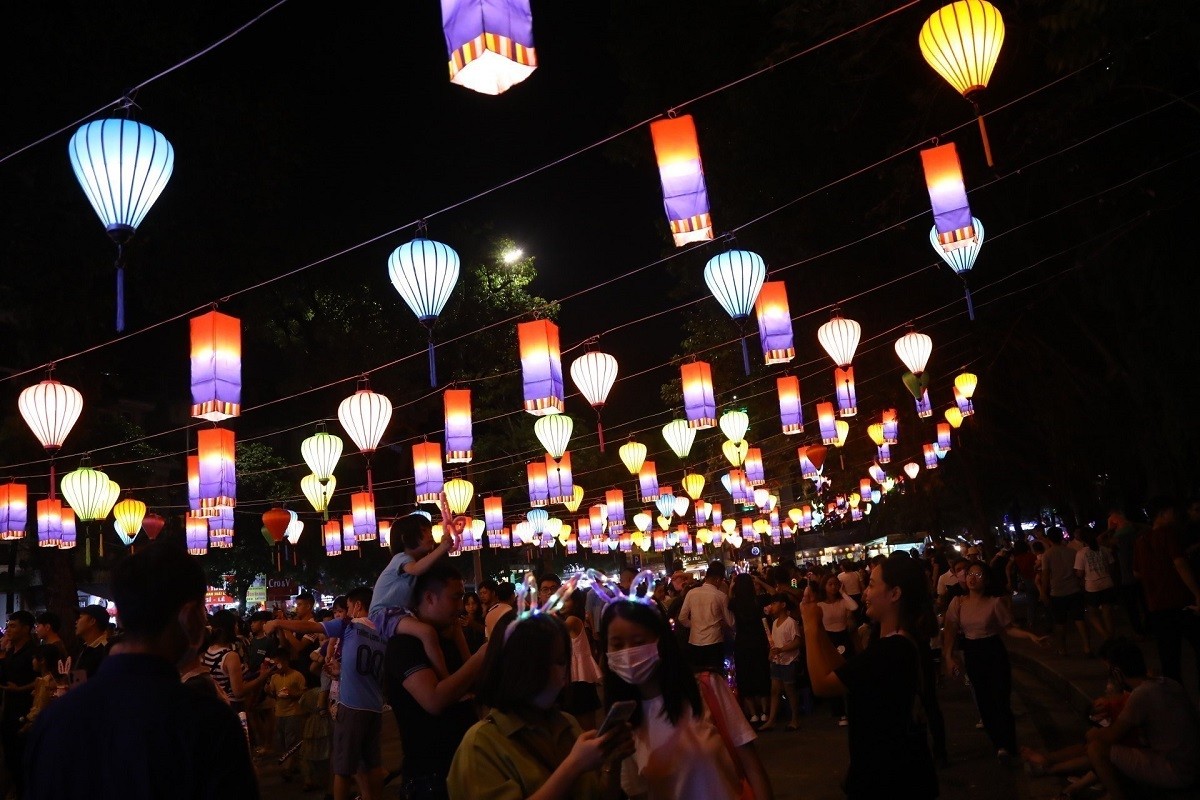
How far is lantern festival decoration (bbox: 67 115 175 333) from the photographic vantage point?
7.33 metres

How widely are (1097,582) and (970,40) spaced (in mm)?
8949

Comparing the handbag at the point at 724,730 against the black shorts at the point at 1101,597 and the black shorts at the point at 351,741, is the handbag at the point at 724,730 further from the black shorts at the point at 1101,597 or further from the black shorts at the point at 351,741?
the black shorts at the point at 1101,597

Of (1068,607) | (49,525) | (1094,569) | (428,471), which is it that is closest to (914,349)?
(1094,569)

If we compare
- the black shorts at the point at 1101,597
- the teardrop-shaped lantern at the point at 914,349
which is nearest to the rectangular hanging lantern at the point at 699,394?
the teardrop-shaped lantern at the point at 914,349

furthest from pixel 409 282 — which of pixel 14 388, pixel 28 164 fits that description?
pixel 14 388

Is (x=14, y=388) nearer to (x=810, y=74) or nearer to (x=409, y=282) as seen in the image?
(x=409, y=282)

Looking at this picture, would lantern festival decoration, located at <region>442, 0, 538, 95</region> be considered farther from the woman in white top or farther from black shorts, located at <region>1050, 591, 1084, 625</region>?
black shorts, located at <region>1050, 591, 1084, 625</region>

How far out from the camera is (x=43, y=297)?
631 inches

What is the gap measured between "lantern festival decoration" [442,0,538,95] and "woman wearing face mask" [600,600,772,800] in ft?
10.5

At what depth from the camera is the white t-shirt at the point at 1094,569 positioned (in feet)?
43.7

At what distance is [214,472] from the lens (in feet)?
52.9

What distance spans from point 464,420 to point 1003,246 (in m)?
10.2

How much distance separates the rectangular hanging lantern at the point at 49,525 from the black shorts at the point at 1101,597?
1770cm

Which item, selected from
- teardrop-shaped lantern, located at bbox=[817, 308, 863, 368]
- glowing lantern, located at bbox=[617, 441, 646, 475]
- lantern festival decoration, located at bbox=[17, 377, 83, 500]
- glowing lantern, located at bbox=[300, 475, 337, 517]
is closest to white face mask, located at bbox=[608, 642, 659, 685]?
lantern festival decoration, located at bbox=[17, 377, 83, 500]
